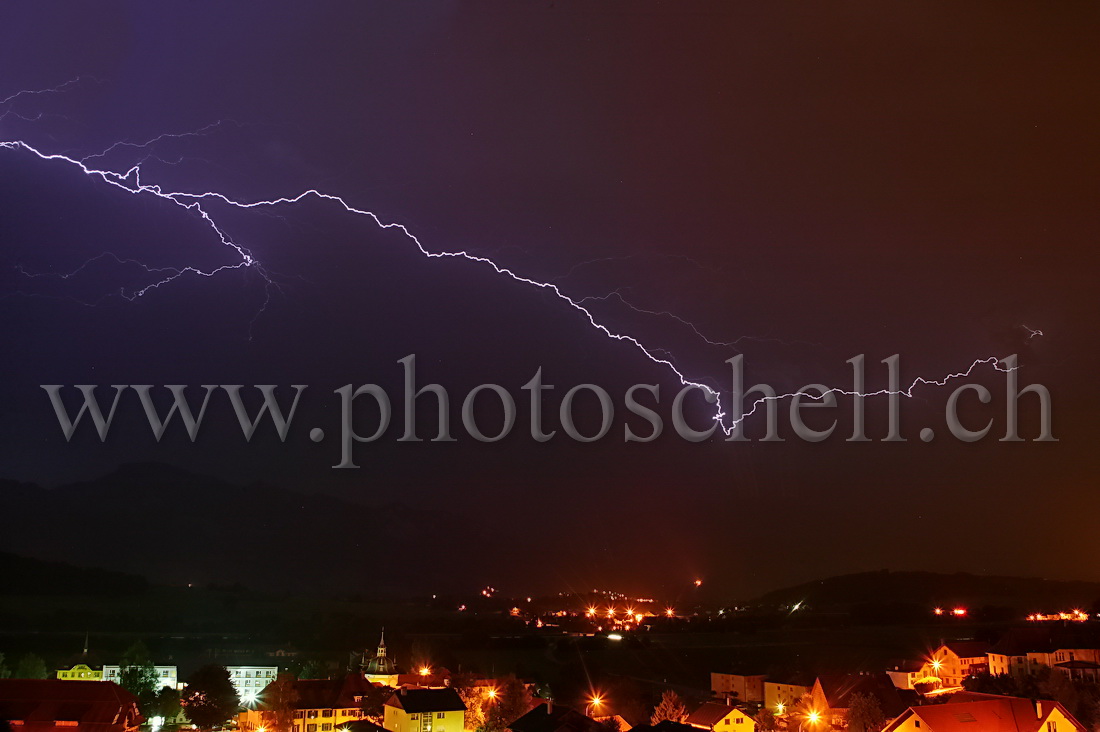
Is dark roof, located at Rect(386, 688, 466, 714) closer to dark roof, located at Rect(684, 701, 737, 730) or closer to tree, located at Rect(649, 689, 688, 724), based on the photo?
tree, located at Rect(649, 689, 688, 724)

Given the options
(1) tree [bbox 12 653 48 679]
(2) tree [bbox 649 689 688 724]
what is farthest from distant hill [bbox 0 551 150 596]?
(2) tree [bbox 649 689 688 724]

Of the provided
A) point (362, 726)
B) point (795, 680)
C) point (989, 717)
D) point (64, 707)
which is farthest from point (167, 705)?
point (989, 717)

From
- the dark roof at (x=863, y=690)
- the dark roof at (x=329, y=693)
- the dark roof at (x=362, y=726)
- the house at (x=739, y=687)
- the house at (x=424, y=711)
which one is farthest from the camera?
the house at (x=739, y=687)

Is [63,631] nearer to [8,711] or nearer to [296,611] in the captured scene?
[296,611]

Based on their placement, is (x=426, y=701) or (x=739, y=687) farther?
(x=739, y=687)

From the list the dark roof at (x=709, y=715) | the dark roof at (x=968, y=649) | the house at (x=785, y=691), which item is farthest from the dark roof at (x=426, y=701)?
the dark roof at (x=968, y=649)

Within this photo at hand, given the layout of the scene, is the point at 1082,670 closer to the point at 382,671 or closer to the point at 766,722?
the point at 766,722

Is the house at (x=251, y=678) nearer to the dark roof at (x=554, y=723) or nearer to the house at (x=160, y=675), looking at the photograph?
the house at (x=160, y=675)
